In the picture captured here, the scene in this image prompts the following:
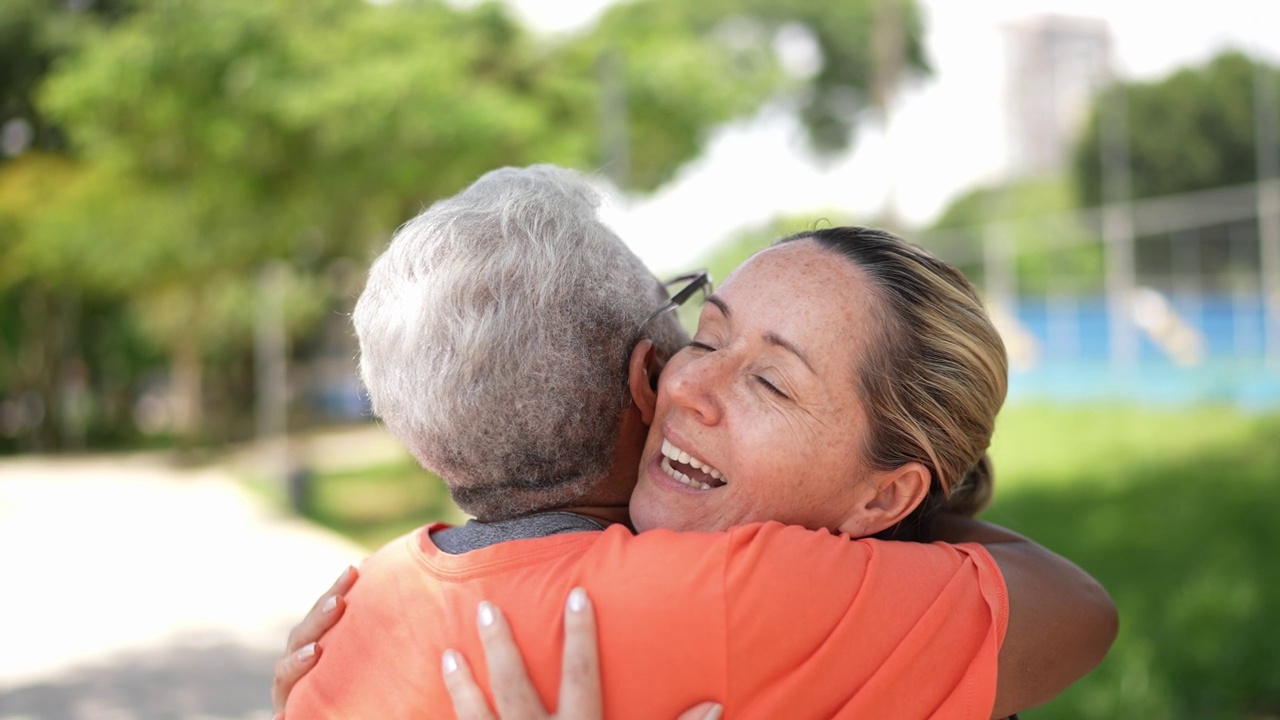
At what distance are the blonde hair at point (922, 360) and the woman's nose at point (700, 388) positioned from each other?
0.65ft

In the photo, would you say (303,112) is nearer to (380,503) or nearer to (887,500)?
(380,503)

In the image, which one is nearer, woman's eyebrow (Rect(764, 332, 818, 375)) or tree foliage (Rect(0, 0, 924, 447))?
woman's eyebrow (Rect(764, 332, 818, 375))

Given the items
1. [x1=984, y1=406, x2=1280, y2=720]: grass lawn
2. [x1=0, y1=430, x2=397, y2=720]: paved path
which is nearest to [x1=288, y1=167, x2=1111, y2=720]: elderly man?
[x1=984, y1=406, x2=1280, y2=720]: grass lawn

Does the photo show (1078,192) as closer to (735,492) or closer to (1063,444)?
(1063,444)

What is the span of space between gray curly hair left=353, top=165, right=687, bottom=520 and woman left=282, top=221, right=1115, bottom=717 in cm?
11

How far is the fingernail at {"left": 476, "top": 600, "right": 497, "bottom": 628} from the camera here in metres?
1.46

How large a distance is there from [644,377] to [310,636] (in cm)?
61

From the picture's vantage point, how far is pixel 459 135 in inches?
426

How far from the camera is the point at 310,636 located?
1761 mm

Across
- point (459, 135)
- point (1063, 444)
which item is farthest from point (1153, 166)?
point (459, 135)

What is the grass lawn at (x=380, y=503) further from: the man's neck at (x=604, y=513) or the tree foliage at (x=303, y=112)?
the man's neck at (x=604, y=513)

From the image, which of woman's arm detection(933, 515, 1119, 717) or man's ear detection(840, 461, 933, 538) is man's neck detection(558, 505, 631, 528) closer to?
man's ear detection(840, 461, 933, 538)

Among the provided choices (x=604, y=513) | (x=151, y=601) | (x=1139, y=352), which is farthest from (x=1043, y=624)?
(x=1139, y=352)

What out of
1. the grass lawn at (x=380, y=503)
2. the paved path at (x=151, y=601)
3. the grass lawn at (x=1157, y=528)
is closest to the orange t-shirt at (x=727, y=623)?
the grass lawn at (x=1157, y=528)
